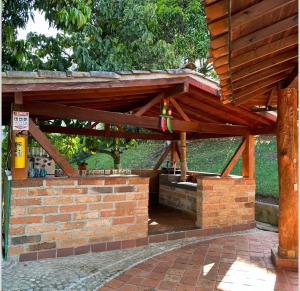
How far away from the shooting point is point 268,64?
332cm

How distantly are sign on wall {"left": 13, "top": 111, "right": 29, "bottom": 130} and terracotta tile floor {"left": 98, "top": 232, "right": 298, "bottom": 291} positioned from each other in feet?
7.75

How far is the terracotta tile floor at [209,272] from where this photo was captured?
366cm

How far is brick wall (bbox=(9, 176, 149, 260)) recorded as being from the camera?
169 inches

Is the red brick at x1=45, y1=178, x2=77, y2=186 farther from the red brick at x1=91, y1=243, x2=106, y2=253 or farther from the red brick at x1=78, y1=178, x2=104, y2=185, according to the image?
the red brick at x1=91, y1=243, x2=106, y2=253

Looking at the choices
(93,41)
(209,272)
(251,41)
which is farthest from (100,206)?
(93,41)

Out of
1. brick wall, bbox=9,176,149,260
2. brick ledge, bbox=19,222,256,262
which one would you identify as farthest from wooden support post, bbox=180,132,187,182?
brick wall, bbox=9,176,149,260

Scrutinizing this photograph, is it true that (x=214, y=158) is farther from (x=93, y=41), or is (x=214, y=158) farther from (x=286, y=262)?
(x=286, y=262)

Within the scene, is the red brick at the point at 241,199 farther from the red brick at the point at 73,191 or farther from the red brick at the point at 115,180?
the red brick at the point at 73,191

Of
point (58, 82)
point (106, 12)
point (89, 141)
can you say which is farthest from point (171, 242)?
point (106, 12)

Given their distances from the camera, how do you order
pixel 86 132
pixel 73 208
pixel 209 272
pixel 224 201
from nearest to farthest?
pixel 209 272 < pixel 73 208 < pixel 224 201 < pixel 86 132

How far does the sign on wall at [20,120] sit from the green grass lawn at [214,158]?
7743mm

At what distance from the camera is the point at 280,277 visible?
12.9ft

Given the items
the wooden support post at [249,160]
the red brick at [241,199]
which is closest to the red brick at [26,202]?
the red brick at [241,199]

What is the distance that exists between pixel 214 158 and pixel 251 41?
504 inches
